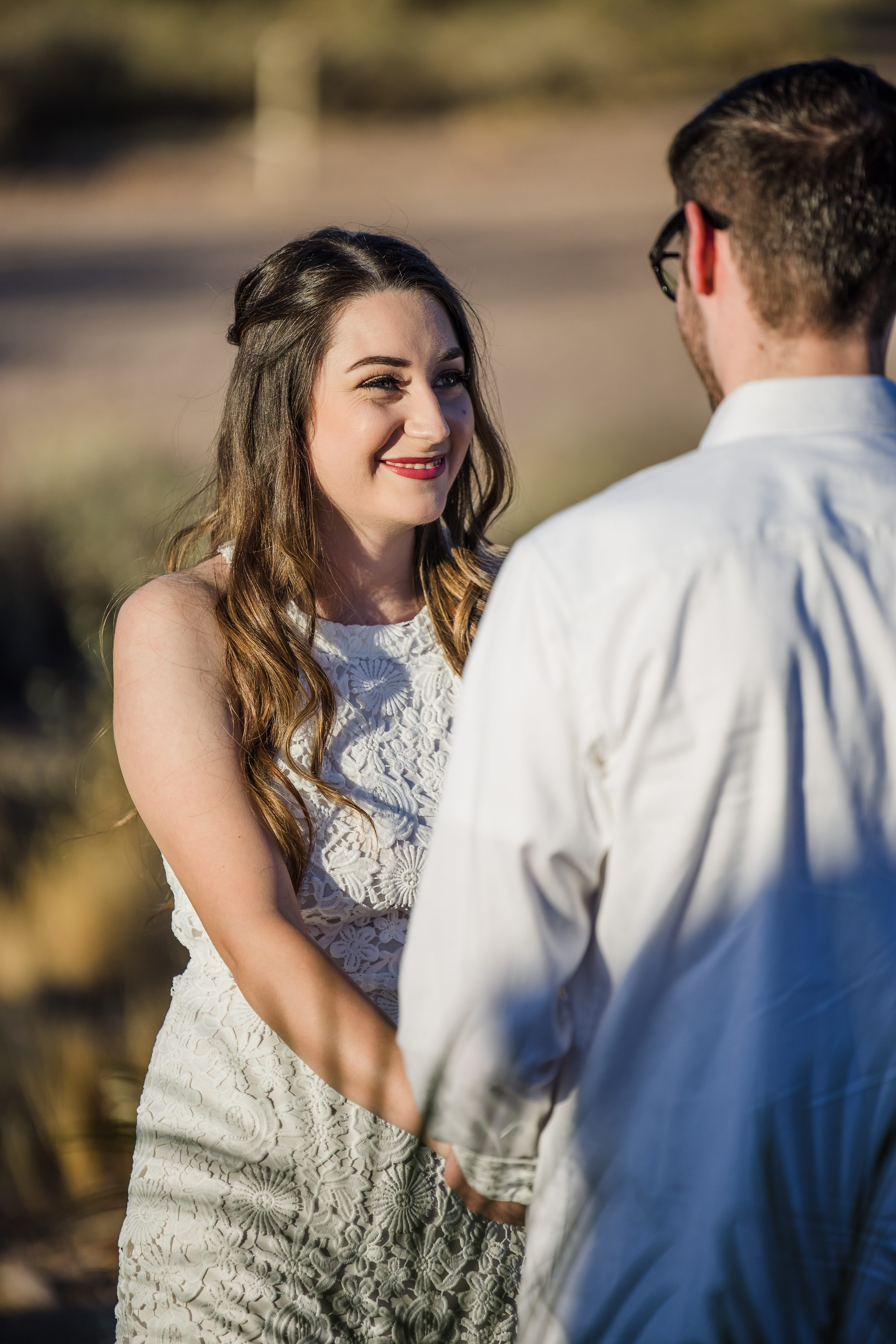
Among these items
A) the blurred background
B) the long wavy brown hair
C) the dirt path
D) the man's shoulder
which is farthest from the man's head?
the dirt path

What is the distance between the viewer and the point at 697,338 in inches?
44.6

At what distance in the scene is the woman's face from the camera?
2031 mm

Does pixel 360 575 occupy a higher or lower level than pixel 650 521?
lower

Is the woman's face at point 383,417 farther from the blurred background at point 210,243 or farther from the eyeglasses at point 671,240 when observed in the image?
the blurred background at point 210,243

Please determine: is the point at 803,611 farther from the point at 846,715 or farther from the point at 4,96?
the point at 4,96

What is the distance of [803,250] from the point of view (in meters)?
1.02

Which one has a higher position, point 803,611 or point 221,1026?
point 803,611

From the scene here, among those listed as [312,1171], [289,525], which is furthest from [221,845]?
[289,525]

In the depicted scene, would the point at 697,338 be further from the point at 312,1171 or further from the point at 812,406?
the point at 312,1171

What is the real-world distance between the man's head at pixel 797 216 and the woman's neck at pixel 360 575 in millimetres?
1126

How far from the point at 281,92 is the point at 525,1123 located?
47.2 feet

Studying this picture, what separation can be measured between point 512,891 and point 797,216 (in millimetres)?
643

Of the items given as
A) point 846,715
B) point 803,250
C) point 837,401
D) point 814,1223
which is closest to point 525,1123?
point 814,1223

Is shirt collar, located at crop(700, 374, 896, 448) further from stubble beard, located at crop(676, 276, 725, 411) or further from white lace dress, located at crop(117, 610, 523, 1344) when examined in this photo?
white lace dress, located at crop(117, 610, 523, 1344)
